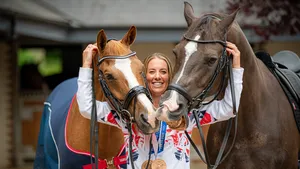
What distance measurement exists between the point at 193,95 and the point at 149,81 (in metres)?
0.66

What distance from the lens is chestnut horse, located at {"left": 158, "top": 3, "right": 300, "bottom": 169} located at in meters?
3.61

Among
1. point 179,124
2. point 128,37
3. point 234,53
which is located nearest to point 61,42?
point 128,37

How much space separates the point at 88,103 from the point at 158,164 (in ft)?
2.06

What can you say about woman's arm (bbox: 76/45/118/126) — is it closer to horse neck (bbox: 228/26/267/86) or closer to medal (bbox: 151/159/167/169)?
medal (bbox: 151/159/167/169)

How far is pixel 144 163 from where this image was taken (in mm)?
4004

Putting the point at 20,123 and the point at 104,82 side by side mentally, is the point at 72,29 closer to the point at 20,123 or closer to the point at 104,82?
the point at 20,123

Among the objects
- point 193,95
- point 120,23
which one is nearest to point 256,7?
point 120,23

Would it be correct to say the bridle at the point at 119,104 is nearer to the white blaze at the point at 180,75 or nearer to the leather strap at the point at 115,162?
the leather strap at the point at 115,162

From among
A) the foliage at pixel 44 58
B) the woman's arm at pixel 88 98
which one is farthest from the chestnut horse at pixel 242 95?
the foliage at pixel 44 58

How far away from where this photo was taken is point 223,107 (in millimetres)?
3932

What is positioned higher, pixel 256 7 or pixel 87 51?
pixel 256 7

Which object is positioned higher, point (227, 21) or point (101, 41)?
point (227, 21)

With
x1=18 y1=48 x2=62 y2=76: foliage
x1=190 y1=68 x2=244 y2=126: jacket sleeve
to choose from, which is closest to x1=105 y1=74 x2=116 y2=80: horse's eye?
x1=190 y1=68 x2=244 y2=126: jacket sleeve

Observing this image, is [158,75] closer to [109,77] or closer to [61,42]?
[109,77]
